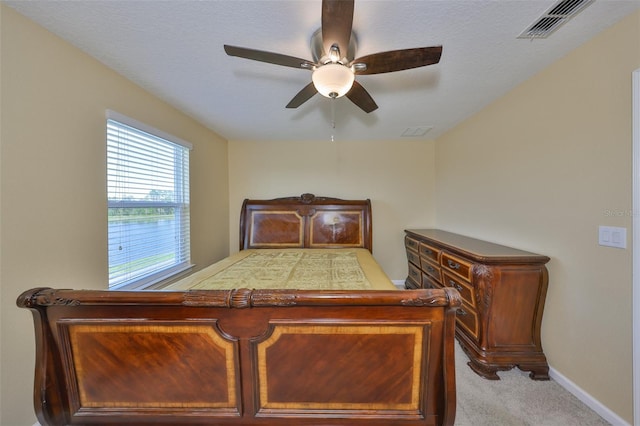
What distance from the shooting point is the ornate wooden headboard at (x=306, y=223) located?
3594 millimetres

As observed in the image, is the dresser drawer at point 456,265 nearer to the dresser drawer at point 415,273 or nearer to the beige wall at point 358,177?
the dresser drawer at point 415,273

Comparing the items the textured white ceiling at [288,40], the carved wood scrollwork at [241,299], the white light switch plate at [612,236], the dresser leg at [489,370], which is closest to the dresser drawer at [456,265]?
the dresser leg at [489,370]

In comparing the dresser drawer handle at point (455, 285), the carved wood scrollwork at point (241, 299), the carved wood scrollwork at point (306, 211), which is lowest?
the dresser drawer handle at point (455, 285)

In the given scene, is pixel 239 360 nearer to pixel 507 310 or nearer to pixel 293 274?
pixel 293 274

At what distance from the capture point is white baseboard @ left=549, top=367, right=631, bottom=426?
1471mm

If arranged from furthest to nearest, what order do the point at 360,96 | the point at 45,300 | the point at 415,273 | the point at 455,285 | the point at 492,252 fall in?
the point at 415,273, the point at 455,285, the point at 492,252, the point at 360,96, the point at 45,300

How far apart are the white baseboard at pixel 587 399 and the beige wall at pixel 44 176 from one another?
11.3 ft

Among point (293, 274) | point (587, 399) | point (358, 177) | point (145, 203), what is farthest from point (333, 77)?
point (587, 399)

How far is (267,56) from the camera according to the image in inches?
53.8

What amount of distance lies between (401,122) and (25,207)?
3.36 metres

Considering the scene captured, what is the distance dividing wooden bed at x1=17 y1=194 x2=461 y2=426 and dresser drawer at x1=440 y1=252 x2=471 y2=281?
3.74ft

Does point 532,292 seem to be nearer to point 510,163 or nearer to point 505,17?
point 510,163

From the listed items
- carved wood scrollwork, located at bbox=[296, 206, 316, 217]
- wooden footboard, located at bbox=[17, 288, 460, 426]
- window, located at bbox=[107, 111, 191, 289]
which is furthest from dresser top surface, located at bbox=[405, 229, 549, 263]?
window, located at bbox=[107, 111, 191, 289]

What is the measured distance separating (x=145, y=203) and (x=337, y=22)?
7.11 feet
